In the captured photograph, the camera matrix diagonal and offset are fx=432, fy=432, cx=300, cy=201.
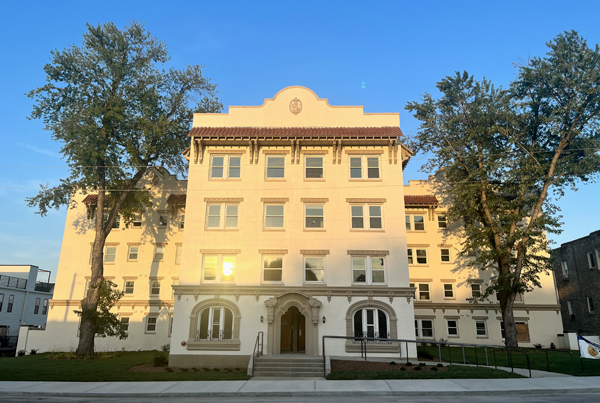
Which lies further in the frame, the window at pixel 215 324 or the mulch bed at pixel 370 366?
the window at pixel 215 324

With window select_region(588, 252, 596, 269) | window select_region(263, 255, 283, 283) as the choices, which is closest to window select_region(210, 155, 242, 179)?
window select_region(263, 255, 283, 283)

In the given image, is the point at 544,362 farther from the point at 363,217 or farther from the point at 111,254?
the point at 111,254

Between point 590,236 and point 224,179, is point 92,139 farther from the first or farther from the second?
point 590,236

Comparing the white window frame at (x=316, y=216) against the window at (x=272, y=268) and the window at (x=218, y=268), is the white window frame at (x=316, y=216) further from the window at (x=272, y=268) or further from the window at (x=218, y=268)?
the window at (x=218, y=268)

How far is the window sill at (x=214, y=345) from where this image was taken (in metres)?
22.3

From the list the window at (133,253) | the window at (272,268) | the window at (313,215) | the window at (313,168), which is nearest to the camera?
the window at (272,268)

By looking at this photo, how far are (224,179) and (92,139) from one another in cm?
877

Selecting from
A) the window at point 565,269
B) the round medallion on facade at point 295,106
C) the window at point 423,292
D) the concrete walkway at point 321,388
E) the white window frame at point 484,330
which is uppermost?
the round medallion on facade at point 295,106

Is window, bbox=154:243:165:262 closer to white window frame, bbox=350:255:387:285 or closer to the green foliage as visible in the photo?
the green foliage

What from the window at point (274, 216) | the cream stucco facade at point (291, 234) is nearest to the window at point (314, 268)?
the cream stucco facade at point (291, 234)

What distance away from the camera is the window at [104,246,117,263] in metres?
33.6

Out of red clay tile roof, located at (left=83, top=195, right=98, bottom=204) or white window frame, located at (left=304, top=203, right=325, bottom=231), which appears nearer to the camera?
white window frame, located at (left=304, top=203, right=325, bottom=231)

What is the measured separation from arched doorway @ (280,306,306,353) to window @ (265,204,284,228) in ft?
15.6

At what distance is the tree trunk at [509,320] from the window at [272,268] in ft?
49.0
